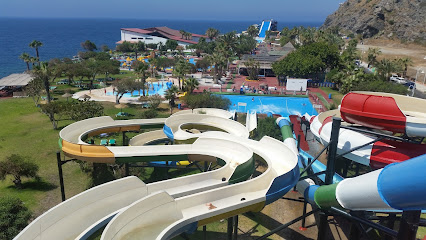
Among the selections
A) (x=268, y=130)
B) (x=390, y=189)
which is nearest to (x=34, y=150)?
(x=268, y=130)

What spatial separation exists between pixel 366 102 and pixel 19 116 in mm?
52248

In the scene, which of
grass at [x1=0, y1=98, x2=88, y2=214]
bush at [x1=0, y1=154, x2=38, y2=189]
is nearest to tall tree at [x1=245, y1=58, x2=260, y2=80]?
grass at [x1=0, y1=98, x2=88, y2=214]

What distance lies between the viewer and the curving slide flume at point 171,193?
639 inches

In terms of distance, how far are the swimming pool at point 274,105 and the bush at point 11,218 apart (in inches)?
1729

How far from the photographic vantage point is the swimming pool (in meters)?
61.6

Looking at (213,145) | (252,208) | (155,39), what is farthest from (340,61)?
(155,39)

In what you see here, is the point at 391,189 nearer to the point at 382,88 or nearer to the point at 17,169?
the point at 17,169

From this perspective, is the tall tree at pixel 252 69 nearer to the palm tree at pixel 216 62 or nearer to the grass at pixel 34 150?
the palm tree at pixel 216 62

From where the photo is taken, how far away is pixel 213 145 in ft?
83.5

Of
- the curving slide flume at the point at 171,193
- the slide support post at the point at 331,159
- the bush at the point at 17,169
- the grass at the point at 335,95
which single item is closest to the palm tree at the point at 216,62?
the grass at the point at 335,95

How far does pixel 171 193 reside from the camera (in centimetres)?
1988

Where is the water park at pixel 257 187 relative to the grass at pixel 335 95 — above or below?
above

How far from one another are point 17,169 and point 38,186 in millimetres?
2396

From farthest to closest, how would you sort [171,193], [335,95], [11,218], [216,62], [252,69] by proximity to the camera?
[252,69], [216,62], [335,95], [11,218], [171,193]
